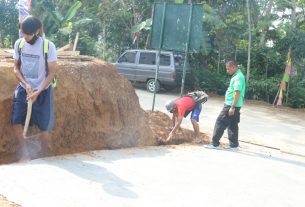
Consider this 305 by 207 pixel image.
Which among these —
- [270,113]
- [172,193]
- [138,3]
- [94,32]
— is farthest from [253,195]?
[94,32]

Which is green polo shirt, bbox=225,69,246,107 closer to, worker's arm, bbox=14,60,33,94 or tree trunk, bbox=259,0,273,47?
worker's arm, bbox=14,60,33,94

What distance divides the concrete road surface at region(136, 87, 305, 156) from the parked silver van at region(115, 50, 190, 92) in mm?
501

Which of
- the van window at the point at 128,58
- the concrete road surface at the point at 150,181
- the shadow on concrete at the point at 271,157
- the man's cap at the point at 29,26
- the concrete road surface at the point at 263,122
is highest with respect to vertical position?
the man's cap at the point at 29,26

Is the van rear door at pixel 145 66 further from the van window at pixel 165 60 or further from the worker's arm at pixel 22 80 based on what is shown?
the worker's arm at pixel 22 80

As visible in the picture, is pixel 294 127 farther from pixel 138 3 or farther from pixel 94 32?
pixel 94 32

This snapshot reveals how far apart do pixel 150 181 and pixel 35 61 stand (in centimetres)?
208

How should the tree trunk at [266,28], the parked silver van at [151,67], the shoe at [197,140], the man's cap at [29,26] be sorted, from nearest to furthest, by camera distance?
the man's cap at [29,26] → the shoe at [197,140] → the parked silver van at [151,67] → the tree trunk at [266,28]

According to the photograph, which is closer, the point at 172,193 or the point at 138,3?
the point at 172,193

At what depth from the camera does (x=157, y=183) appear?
5.62 m

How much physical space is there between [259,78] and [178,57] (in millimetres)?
3641

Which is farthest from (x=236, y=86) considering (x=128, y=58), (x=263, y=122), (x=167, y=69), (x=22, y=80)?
(x=128, y=58)

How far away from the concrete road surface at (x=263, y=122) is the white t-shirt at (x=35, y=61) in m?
5.66

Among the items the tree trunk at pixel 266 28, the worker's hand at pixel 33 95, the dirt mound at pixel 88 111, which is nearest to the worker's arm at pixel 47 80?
the worker's hand at pixel 33 95

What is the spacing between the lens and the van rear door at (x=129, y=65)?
18828 millimetres
